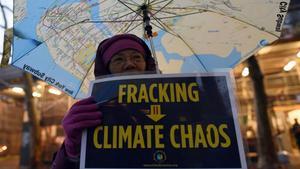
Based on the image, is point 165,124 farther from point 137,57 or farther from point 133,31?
point 133,31

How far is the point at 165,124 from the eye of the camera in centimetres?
110

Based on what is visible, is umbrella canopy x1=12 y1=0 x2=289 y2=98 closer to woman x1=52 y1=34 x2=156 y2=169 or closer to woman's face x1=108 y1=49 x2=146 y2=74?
woman x1=52 y1=34 x2=156 y2=169

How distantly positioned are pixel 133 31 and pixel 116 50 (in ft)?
1.31

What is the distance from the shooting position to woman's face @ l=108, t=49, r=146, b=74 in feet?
4.67

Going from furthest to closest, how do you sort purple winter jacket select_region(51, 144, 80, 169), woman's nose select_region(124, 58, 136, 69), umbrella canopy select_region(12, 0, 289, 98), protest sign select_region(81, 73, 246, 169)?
umbrella canopy select_region(12, 0, 289, 98), woman's nose select_region(124, 58, 136, 69), purple winter jacket select_region(51, 144, 80, 169), protest sign select_region(81, 73, 246, 169)

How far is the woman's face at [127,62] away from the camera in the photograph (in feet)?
4.67

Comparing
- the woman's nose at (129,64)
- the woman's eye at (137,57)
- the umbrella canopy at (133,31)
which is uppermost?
the umbrella canopy at (133,31)

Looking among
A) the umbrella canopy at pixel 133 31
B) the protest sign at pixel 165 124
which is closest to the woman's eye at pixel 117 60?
the protest sign at pixel 165 124

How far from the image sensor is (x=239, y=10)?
5.87 ft

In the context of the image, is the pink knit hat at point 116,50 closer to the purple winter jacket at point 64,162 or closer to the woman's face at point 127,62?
the woman's face at point 127,62

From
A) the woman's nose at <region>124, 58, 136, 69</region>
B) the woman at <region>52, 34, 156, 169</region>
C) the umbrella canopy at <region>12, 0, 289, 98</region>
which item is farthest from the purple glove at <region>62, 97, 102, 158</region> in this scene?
the umbrella canopy at <region>12, 0, 289, 98</region>

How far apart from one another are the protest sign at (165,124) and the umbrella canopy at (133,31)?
2.04 feet

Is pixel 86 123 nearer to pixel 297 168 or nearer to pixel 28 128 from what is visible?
pixel 297 168

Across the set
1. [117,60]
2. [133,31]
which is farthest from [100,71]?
[133,31]
